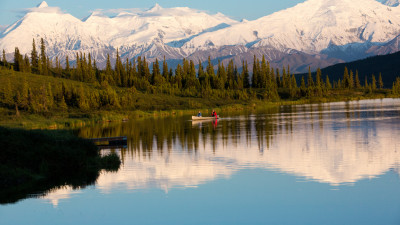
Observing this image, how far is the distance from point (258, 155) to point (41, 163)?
16261 millimetres

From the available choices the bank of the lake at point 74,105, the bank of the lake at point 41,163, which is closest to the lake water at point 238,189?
the bank of the lake at point 41,163

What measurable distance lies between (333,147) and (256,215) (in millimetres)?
22873

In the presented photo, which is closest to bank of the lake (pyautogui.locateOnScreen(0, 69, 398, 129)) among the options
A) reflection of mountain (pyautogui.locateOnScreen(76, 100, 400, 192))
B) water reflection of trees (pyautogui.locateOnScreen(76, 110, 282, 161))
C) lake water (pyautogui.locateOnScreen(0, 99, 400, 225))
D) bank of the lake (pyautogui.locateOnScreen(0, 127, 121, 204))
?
water reflection of trees (pyautogui.locateOnScreen(76, 110, 282, 161))

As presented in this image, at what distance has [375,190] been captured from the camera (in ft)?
93.9

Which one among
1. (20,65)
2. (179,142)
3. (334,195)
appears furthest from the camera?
(20,65)

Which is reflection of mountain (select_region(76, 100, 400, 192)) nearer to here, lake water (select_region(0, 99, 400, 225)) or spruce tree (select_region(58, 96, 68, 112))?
lake water (select_region(0, 99, 400, 225))

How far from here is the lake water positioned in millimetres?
25000

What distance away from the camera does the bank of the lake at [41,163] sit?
31375 millimetres

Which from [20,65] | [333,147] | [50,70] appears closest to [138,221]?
[333,147]

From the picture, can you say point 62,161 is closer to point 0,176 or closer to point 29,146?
point 29,146

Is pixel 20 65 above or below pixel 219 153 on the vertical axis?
above

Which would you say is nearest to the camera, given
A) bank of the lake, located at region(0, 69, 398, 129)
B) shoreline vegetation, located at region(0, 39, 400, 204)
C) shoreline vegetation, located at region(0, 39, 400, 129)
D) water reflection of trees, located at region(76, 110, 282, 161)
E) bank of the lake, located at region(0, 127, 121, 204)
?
bank of the lake, located at region(0, 127, 121, 204)

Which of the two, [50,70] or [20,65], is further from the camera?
[50,70]

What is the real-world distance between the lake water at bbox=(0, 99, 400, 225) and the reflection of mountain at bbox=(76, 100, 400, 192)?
0.07 meters
